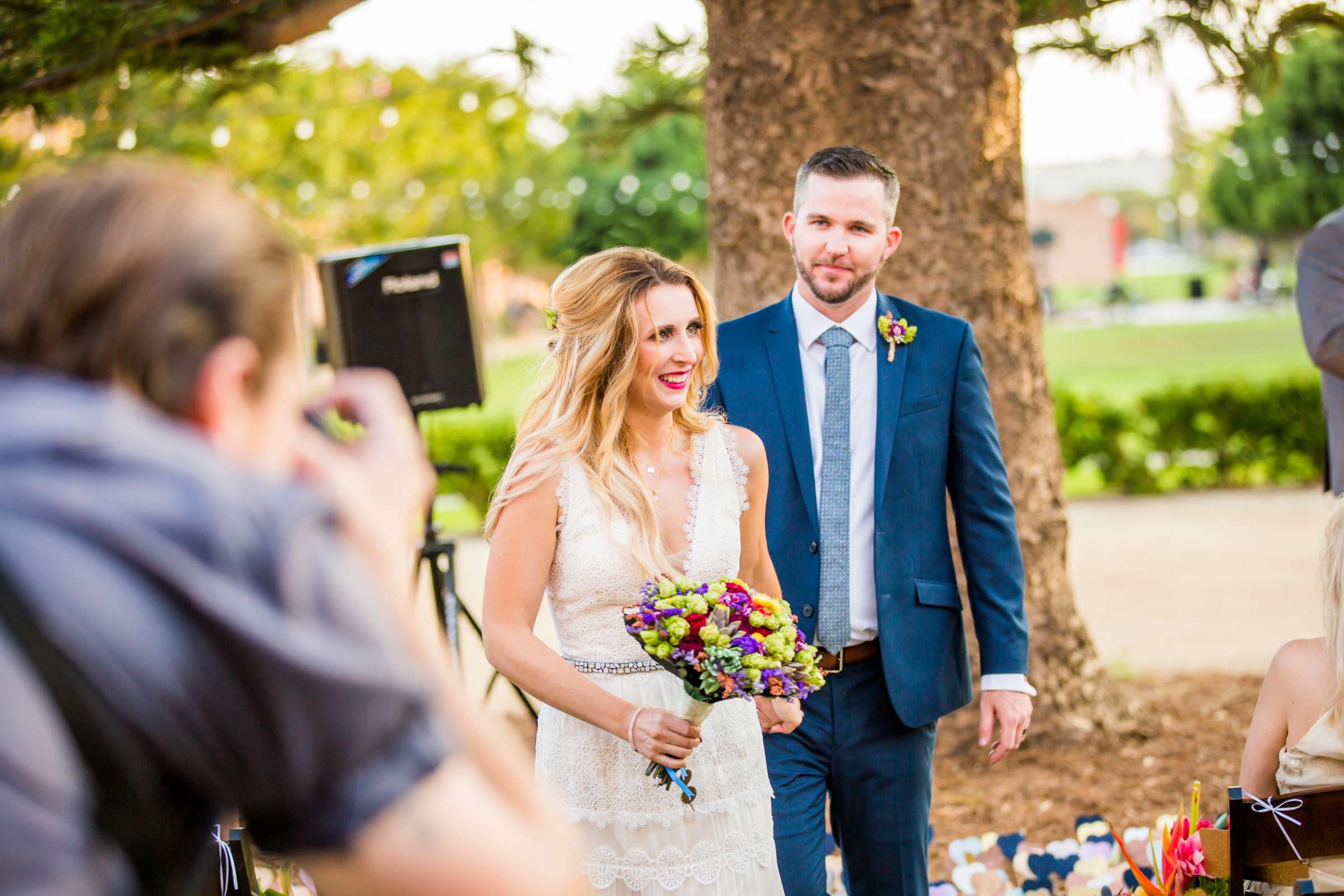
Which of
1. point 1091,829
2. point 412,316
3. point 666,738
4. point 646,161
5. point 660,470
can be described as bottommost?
point 1091,829

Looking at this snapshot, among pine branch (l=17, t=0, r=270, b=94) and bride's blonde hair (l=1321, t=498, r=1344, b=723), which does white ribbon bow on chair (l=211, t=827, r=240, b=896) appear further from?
pine branch (l=17, t=0, r=270, b=94)

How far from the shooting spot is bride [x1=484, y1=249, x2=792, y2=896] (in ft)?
8.54

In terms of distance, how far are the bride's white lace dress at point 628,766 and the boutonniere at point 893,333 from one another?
30.7 inches

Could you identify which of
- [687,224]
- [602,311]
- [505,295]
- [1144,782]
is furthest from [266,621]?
[505,295]

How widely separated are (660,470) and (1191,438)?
1203cm

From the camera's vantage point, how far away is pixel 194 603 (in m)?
0.86

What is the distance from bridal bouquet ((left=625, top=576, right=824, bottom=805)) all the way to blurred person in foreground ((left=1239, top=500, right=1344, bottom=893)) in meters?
1.00

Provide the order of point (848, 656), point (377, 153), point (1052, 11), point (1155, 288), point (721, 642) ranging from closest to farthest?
point (721, 642), point (848, 656), point (1052, 11), point (377, 153), point (1155, 288)

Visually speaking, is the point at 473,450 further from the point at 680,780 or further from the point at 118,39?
the point at 680,780

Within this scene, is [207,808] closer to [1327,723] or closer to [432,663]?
[432,663]

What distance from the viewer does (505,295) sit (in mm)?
45156

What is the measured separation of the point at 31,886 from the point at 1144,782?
15.3 ft

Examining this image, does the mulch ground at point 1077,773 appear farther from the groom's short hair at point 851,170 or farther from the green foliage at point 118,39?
the green foliage at point 118,39

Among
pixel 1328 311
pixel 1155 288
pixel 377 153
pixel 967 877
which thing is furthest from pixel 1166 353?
pixel 1155 288
